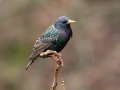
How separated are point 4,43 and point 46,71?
151 cm

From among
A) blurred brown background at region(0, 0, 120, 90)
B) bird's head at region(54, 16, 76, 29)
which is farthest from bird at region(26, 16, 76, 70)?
blurred brown background at region(0, 0, 120, 90)

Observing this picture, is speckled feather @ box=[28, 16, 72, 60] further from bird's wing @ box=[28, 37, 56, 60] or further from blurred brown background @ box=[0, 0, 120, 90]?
blurred brown background @ box=[0, 0, 120, 90]

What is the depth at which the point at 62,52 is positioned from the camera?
585 inches

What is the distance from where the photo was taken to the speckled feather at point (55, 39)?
20.7 feet

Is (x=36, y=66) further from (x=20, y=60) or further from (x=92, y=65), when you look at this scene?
(x=92, y=65)

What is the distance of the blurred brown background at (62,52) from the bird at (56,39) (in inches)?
292

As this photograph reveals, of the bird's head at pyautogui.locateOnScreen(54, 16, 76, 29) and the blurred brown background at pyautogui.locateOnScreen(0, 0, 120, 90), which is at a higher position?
the blurred brown background at pyautogui.locateOnScreen(0, 0, 120, 90)

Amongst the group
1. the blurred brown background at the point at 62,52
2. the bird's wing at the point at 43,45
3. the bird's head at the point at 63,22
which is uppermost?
the blurred brown background at the point at 62,52

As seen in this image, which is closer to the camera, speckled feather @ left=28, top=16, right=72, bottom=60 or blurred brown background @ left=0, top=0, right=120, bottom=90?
speckled feather @ left=28, top=16, right=72, bottom=60

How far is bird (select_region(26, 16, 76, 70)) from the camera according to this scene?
6309mm

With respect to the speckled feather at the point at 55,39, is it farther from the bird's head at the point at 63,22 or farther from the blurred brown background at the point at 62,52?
the blurred brown background at the point at 62,52

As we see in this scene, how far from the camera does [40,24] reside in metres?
14.9

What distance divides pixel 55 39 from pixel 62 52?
8451 millimetres

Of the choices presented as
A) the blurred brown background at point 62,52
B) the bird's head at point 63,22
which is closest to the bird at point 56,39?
the bird's head at point 63,22
